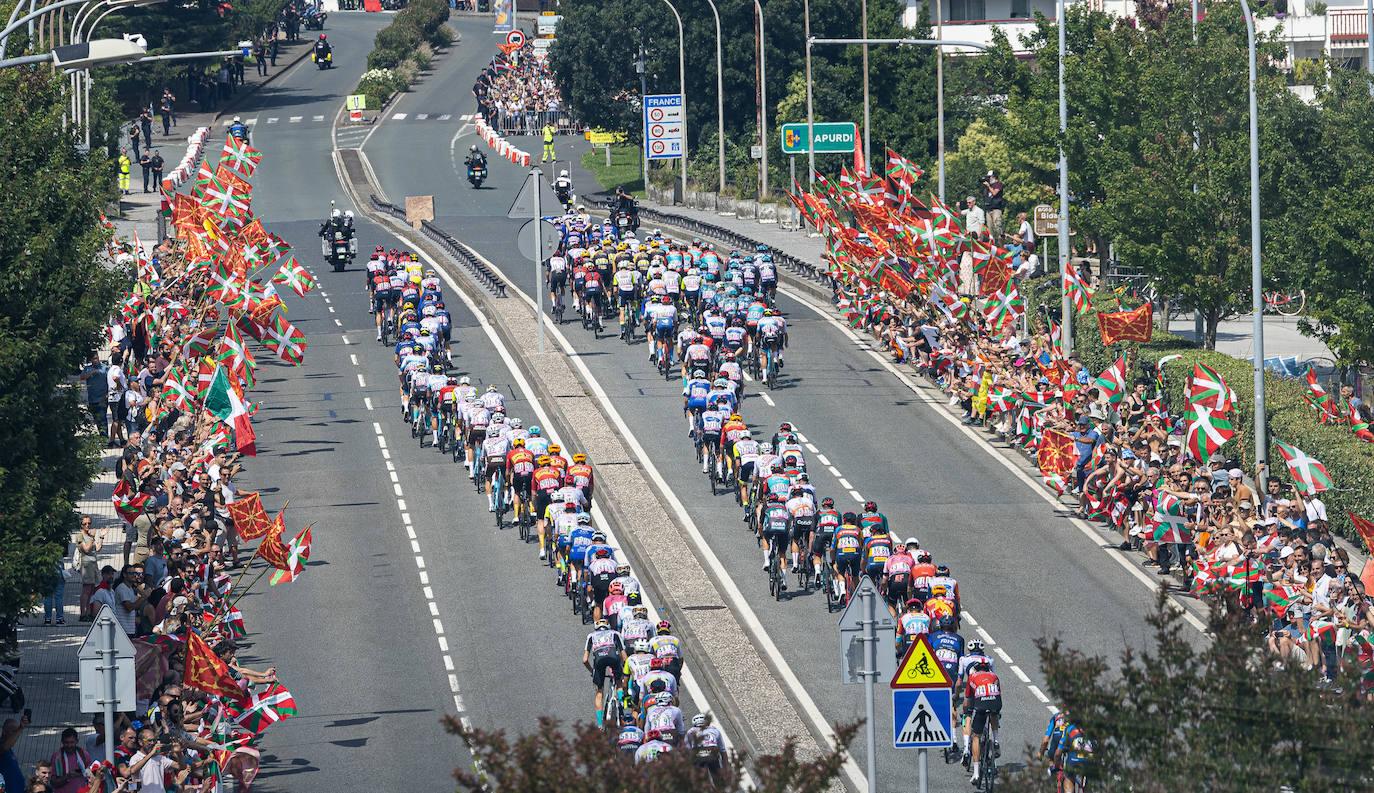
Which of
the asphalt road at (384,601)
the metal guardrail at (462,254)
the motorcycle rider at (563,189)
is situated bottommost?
the asphalt road at (384,601)

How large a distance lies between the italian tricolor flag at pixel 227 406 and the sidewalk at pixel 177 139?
17713 mm

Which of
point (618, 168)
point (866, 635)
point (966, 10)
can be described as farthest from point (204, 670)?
point (966, 10)

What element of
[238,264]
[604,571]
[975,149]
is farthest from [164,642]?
[975,149]

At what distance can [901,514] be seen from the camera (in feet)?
118

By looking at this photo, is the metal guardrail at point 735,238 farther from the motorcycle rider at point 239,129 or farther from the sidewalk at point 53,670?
the motorcycle rider at point 239,129

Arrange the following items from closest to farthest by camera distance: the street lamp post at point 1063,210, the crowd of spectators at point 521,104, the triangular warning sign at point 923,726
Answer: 1. the triangular warning sign at point 923,726
2. the street lamp post at point 1063,210
3. the crowd of spectators at point 521,104

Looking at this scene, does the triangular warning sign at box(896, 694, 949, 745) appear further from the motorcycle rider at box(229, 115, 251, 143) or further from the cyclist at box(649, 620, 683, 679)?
the motorcycle rider at box(229, 115, 251, 143)

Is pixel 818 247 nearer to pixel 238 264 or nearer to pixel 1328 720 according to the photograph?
pixel 238 264

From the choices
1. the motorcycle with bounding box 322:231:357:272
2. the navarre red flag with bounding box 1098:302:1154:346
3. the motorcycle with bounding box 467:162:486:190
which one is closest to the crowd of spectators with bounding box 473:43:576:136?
the motorcycle with bounding box 467:162:486:190

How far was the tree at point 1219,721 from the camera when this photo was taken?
1388cm

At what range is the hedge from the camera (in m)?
34.4

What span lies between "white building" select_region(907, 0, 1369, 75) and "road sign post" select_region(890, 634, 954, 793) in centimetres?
5454

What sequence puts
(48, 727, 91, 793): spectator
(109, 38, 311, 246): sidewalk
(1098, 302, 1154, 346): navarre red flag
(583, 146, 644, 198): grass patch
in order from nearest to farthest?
1. (48, 727, 91, 793): spectator
2. (1098, 302, 1154, 346): navarre red flag
3. (109, 38, 311, 246): sidewalk
4. (583, 146, 644, 198): grass patch

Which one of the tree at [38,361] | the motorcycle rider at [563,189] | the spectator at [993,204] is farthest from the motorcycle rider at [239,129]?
the tree at [38,361]
